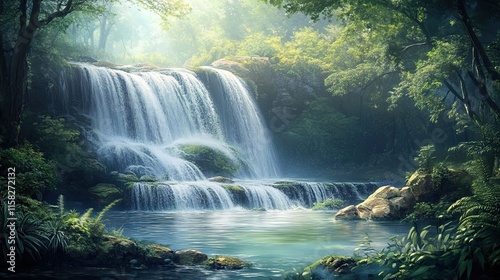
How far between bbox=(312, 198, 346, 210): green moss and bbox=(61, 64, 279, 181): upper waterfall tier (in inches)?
233

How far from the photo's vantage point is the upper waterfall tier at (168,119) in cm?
2720

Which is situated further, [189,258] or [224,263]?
[189,258]

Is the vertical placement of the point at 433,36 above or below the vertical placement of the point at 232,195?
above

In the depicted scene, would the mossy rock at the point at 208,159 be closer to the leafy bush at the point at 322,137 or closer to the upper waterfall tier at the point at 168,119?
the upper waterfall tier at the point at 168,119

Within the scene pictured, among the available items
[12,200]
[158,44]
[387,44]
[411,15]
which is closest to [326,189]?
[387,44]

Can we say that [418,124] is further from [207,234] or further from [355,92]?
[207,234]

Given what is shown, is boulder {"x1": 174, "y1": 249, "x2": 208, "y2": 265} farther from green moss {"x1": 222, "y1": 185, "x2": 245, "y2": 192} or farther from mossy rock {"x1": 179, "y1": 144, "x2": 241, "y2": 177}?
mossy rock {"x1": 179, "y1": 144, "x2": 241, "y2": 177}

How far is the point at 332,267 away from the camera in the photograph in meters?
9.39

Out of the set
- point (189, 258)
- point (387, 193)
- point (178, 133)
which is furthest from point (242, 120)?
point (189, 258)

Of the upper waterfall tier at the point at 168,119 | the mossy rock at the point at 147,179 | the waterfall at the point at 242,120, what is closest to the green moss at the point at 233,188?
the mossy rock at the point at 147,179

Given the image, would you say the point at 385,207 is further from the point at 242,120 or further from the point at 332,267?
the point at 242,120

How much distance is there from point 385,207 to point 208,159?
12178 mm

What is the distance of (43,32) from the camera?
962 inches

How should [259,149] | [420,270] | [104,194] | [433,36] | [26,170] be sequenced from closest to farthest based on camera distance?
[420,270] < [26,170] < [104,194] < [433,36] < [259,149]
